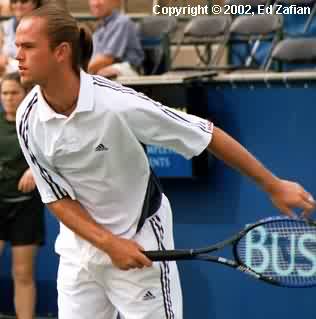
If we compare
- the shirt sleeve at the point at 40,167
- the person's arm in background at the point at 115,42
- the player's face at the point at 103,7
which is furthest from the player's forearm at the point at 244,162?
the player's face at the point at 103,7

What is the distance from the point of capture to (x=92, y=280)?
136 inches

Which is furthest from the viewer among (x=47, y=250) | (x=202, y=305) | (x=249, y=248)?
(x=47, y=250)

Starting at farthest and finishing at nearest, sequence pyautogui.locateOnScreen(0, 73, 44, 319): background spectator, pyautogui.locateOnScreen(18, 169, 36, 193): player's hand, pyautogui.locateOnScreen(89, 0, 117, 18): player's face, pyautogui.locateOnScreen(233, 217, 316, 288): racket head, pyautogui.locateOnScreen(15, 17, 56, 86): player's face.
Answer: pyautogui.locateOnScreen(89, 0, 117, 18): player's face, pyautogui.locateOnScreen(0, 73, 44, 319): background spectator, pyautogui.locateOnScreen(18, 169, 36, 193): player's hand, pyautogui.locateOnScreen(233, 217, 316, 288): racket head, pyautogui.locateOnScreen(15, 17, 56, 86): player's face

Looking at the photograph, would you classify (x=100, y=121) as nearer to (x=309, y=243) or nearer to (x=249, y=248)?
(x=249, y=248)

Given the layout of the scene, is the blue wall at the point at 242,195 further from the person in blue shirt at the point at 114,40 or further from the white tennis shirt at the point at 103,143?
the white tennis shirt at the point at 103,143

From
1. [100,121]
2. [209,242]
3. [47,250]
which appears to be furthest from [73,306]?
[47,250]

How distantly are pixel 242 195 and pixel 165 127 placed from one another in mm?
2069

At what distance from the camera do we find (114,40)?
6.79 m

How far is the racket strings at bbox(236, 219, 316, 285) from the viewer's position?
3.76 m

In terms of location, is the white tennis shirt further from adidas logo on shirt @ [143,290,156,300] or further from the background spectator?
the background spectator

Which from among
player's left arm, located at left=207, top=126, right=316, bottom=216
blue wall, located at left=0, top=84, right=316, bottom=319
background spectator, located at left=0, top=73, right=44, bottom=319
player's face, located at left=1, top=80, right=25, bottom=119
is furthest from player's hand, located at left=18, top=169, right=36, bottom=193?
player's left arm, located at left=207, top=126, right=316, bottom=216

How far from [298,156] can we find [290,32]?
274cm

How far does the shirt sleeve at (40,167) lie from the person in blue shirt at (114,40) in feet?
10.7

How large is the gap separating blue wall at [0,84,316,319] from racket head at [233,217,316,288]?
2.26ft
